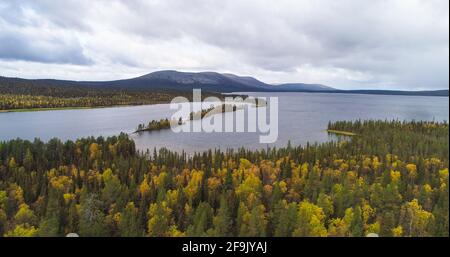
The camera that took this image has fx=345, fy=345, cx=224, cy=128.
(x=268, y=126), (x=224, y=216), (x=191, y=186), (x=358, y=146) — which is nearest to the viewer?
(x=224, y=216)

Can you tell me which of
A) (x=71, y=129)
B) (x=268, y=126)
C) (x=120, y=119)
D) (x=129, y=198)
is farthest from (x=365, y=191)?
(x=120, y=119)

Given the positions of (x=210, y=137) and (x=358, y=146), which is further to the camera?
(x=210, y=137)

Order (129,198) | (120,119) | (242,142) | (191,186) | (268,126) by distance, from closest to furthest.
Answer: (129,198)
(191,186)
(242,142)
(268,126)
(120,119)

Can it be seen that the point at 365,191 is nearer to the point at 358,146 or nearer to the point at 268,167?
the point at 268,167

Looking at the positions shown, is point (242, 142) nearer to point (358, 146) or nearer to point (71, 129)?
point (358, 146)
